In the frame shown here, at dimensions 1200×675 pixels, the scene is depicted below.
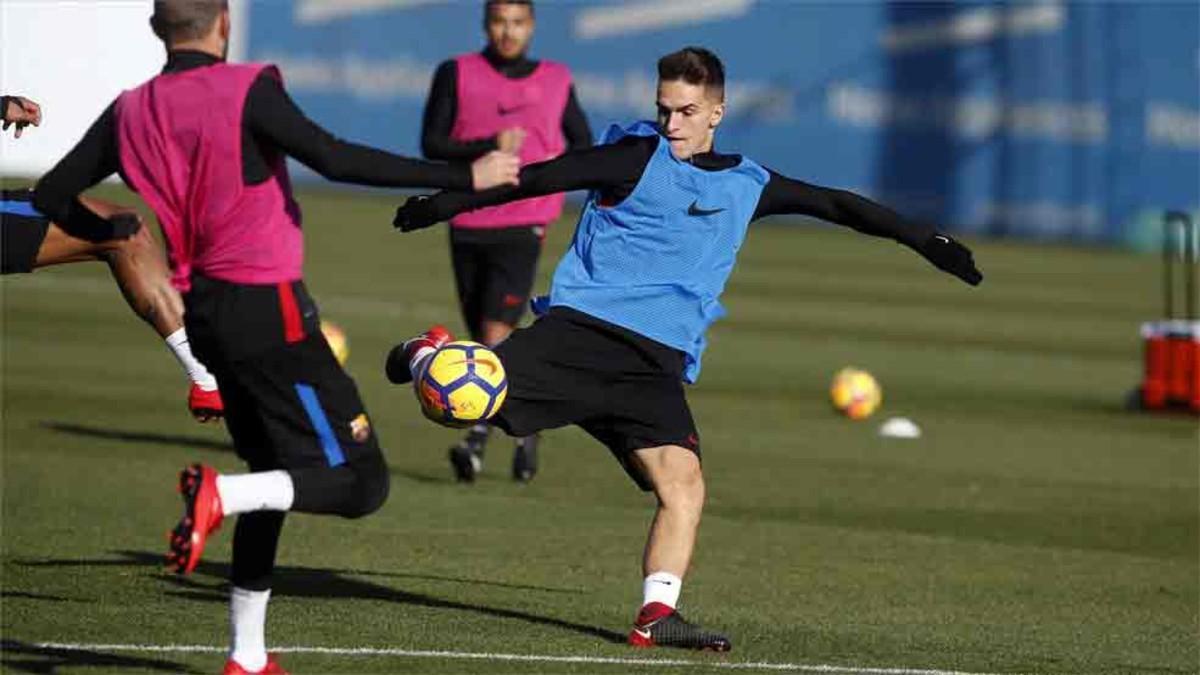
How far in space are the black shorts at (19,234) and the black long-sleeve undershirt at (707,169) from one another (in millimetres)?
2283

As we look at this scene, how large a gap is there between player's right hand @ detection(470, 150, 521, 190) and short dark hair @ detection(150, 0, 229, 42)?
0.94m

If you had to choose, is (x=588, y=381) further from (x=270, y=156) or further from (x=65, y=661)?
(x=65, y=661)

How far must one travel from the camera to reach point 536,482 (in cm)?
1457

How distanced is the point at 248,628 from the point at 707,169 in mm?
2547

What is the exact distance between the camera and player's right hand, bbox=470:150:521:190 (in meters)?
7.63

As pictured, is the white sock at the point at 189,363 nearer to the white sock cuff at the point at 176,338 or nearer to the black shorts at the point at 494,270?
the white sock cuff at the point at 176,338

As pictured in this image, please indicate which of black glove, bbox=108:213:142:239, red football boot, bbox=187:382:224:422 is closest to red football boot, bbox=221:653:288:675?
black glove, bbox=108:213:142:239

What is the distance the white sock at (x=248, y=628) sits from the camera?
7.80 meters

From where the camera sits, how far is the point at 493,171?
7637 mm

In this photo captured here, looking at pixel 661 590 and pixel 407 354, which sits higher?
pixel 407 354

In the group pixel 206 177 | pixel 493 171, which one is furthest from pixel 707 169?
pixel 206 177

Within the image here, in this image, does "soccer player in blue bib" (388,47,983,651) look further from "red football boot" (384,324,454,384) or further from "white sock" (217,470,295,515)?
"white sock" (217,470,295,515)

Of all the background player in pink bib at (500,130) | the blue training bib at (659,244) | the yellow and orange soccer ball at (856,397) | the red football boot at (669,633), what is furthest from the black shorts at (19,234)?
the yellow and orange soccer ball at (856,397)

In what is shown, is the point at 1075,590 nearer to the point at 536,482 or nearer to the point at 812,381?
the point at 536,482
